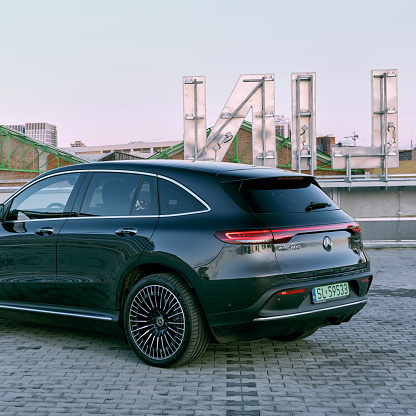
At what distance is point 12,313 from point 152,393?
223 cm

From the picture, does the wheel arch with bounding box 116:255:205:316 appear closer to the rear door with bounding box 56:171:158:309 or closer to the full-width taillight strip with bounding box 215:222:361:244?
the rear door with bounding box 56:171:158:309

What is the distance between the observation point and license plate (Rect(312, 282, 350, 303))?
16.7ft

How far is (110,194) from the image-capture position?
5723mm

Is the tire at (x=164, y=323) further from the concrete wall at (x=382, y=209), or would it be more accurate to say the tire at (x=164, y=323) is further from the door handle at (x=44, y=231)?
the concrete wall at (x=382, y=209)

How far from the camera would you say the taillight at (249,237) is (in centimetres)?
485

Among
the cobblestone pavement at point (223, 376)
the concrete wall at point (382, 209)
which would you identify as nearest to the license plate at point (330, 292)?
the cobblestone pavement at point (223, 376)

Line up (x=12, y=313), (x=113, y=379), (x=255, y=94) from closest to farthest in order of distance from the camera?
(x=113, y=379), (x=12, y=313), (x=255, y=94)

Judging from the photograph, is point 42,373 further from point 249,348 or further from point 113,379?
point 249,348

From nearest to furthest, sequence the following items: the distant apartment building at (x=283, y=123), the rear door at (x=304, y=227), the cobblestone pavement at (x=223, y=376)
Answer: the cobblestone pavement at (x=223, y=376), the rear door at (x=304, y=227), the distant apartment building at (x=283, y=123)

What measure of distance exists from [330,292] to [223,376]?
1016 millimetres

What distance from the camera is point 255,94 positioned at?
61.4 feet

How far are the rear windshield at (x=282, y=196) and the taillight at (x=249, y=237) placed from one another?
0.20 m

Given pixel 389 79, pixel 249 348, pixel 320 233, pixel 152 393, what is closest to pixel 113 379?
pixel 152 393

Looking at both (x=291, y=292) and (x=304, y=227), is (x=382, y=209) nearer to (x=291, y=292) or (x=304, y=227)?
(x=304, y=227)
